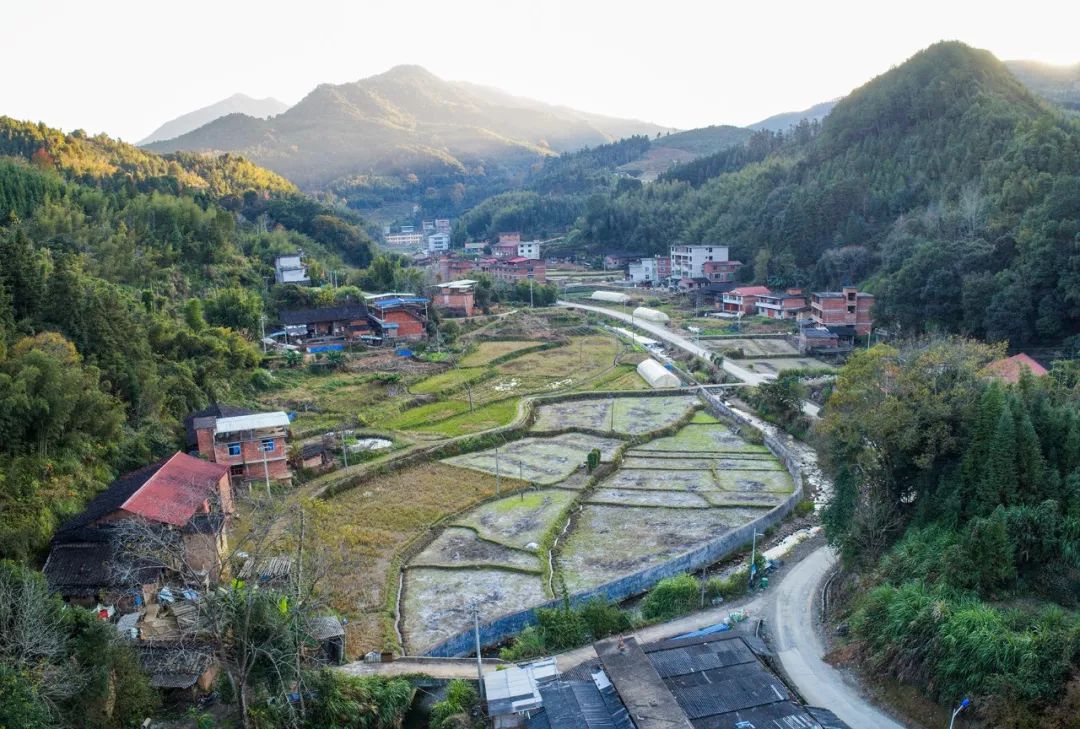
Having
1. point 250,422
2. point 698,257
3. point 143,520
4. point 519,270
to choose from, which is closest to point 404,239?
point 519,270

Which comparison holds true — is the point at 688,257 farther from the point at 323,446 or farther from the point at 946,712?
the point at 946,712

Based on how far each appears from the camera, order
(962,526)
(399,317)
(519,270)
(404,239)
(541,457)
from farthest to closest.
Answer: (404,239) → (519,270) → (399,317) → (541,457) → (962,526)

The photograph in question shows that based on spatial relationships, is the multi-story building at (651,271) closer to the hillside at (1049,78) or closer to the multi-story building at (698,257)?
the multi-story building at (698,257)

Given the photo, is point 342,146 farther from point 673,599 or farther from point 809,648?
point 809,648

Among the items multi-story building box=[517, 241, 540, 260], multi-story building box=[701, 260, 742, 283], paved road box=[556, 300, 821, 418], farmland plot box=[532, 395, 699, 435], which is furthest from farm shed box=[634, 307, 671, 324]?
multi-story building box=[517, 241, 540, 260]

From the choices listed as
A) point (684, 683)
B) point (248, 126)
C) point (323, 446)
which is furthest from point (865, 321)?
point (248, 126)

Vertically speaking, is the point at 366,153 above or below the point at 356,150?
below
